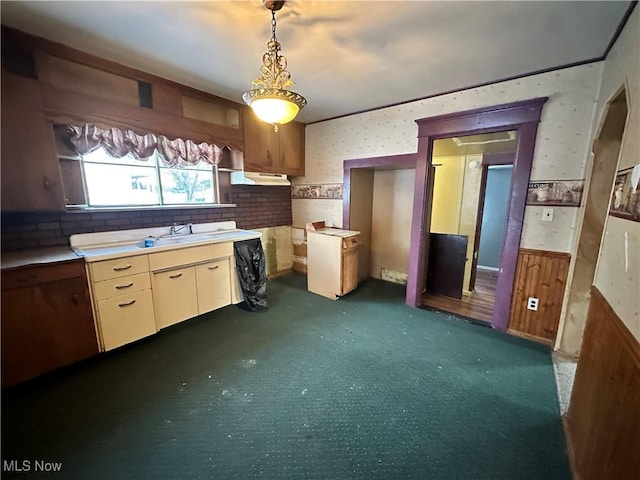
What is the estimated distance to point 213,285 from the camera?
9.56 ft

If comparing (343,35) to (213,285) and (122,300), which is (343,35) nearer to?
(213,285)

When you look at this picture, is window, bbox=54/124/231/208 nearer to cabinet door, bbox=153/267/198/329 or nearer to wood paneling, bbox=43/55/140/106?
wood paneling, bbox=43/55/140/106

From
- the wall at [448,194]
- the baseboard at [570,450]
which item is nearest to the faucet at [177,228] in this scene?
the wall at [448,194]

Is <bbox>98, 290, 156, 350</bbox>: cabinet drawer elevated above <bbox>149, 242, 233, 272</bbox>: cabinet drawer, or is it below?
below

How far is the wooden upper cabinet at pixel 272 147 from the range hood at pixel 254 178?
59mm

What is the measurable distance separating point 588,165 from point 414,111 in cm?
168

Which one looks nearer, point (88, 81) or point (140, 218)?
point (88, 81)

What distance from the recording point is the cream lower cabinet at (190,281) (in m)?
2.49

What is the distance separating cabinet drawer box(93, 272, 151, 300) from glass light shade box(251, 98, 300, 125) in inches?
70.2

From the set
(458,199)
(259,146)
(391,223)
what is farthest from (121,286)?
(458,199)

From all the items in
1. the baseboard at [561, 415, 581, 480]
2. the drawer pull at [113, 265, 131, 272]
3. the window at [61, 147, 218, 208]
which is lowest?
the baseboard at [561, 415, 581, 480]

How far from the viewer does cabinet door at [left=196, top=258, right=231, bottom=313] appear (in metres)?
2.81

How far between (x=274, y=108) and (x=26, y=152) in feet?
6.32

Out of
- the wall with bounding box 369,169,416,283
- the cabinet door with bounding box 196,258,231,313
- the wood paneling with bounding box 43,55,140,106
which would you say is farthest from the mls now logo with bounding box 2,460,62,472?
the wall with bounding box 369,169,416,283
